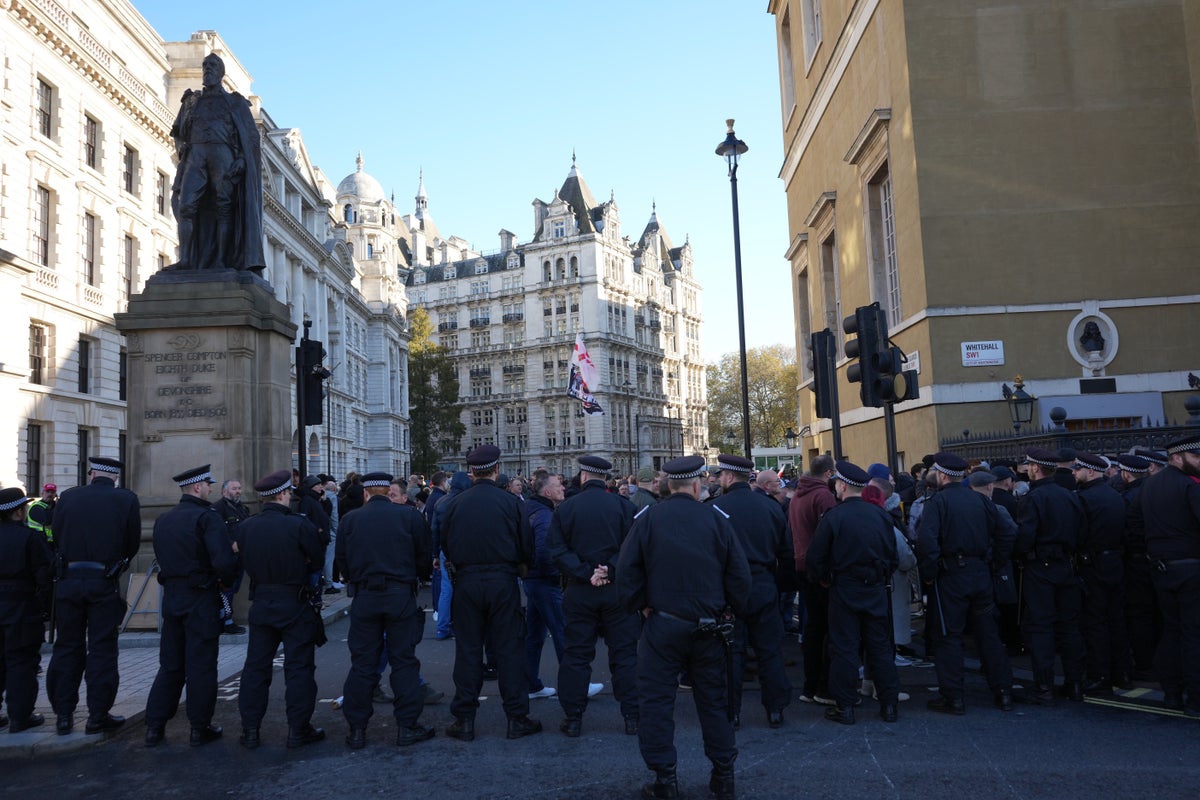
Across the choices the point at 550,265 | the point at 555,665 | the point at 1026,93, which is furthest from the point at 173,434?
the point at 550,265

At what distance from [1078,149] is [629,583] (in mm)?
16379

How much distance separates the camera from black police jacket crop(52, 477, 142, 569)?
699 cm

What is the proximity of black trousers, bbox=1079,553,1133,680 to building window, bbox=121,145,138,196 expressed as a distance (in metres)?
33.4

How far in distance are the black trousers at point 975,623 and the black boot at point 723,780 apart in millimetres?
2699

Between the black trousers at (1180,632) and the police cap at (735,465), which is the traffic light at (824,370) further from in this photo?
the police cap at (735,465)

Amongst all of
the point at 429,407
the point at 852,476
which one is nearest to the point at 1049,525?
the point at 852,476

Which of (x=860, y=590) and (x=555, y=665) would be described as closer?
(x=860, y=590)

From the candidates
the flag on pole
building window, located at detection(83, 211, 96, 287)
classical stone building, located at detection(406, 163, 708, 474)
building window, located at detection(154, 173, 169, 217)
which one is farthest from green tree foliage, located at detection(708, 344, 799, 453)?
building window, located at detection(83, 211, 96, 287)

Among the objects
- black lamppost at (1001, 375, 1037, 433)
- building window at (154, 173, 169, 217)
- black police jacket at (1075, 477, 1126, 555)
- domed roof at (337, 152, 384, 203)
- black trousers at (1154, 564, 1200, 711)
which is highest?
domed roof at (337, 152, 384, 203)

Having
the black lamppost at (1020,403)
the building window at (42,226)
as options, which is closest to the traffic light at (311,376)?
the black lamppost at (1020,403)

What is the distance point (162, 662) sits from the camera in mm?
6836

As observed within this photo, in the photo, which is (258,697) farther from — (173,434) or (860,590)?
(173,434)

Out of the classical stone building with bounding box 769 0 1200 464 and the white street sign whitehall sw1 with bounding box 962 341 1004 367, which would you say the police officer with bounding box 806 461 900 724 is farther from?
the white street sign whitehall sw1 with bounding box 962 341 1004 367

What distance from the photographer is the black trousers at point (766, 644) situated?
699 centimetres
